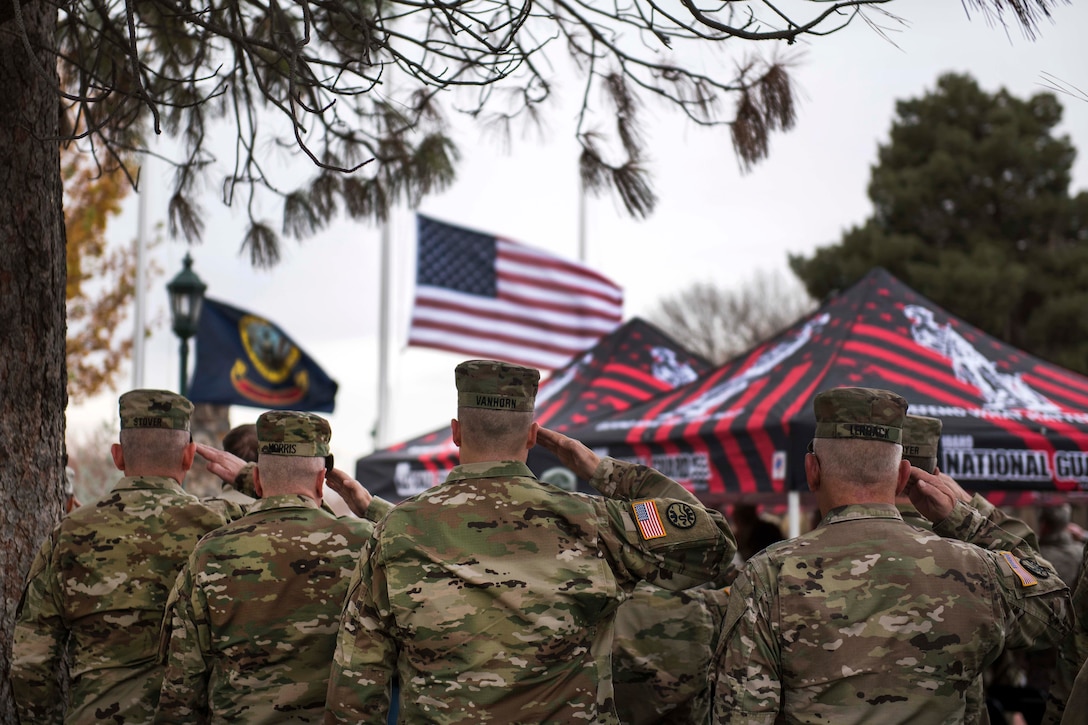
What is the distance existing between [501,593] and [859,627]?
3.16 feet

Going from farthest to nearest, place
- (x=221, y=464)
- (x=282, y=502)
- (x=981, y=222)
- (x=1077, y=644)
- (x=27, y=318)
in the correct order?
(x=981, y=222) → (x=221, y=464) → (x=27, y=318) → (x=282, y=502) → (x=1077, y=644)

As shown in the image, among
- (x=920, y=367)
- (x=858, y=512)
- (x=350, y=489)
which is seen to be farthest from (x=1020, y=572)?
(x=920, y=367)

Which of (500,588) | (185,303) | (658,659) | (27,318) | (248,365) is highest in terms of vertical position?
(185,303)

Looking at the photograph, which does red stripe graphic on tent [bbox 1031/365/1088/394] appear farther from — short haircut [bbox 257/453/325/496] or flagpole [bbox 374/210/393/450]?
flagpole [bbox 374/210/393/450]

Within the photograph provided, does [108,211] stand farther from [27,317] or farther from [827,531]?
[827,531]

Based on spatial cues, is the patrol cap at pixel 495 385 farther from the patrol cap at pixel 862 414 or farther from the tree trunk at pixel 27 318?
the tree trunk at pixel 27 318

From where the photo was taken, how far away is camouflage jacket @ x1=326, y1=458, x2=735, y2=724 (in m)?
2.97

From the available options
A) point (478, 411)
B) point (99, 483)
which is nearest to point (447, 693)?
point (478, 411)

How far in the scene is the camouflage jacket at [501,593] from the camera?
9.73 ft

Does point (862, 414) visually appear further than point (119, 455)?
No

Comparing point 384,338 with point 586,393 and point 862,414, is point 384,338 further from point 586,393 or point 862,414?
point 862,414

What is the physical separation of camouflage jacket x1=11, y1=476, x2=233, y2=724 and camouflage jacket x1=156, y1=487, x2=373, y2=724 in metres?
0.32

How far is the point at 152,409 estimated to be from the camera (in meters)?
3.98

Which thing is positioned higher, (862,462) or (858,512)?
(862,462)
